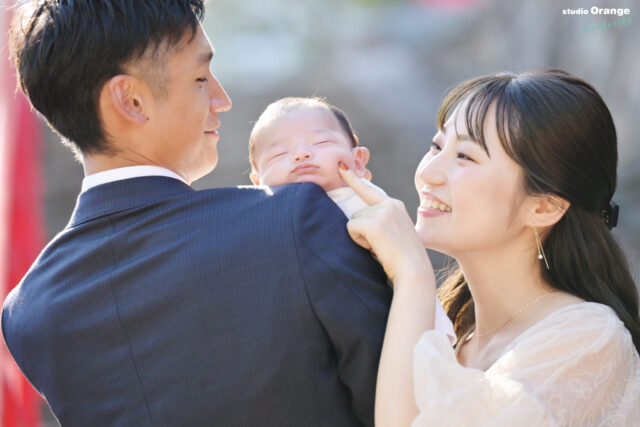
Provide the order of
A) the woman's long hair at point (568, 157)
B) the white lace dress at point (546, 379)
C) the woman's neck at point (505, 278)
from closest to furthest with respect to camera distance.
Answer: the white lace dress at point (546, 379) → the woman's long hair at point (568, 157) → the woman's neck at point (505, 278)

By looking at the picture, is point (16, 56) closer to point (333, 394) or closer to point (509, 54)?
point (333, 394)

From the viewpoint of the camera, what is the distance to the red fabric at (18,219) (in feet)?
10.5

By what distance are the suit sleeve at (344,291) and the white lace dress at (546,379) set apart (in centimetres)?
9

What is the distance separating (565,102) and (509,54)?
21.5ft

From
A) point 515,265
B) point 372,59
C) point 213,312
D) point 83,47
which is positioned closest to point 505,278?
point 515,265

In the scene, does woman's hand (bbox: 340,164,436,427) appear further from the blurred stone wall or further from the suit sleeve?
the blurred stone wall

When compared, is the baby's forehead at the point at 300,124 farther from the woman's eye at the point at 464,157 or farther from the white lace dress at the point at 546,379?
the white lace dress at the point at 546,379

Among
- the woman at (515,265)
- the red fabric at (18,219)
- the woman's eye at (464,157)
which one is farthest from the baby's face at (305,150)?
the red fabric at (18,219)

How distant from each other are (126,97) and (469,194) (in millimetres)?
822

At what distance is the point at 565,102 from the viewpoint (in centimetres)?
177

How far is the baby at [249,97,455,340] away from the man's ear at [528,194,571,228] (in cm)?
38

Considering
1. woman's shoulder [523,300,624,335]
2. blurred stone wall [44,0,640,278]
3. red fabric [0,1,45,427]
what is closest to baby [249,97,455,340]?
woman's shoulder [523,300,624,335]

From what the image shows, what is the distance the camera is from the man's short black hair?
1455 mm

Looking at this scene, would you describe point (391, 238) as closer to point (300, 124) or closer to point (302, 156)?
point (302, 156)
